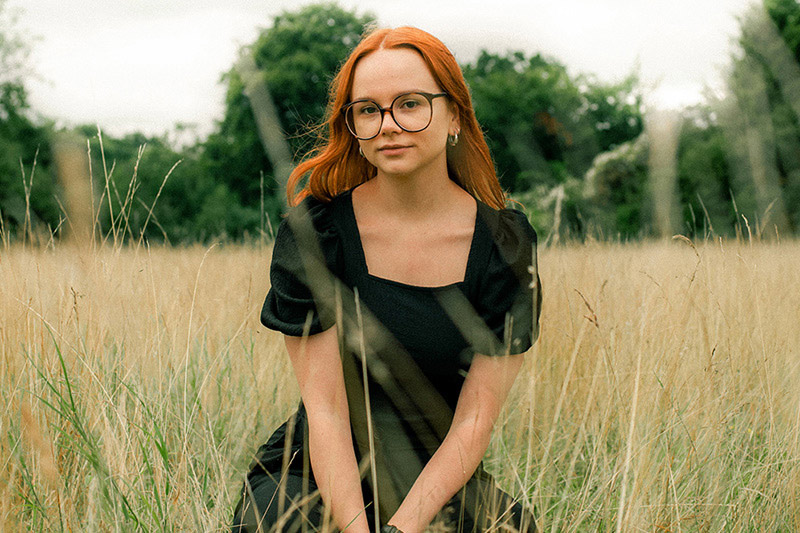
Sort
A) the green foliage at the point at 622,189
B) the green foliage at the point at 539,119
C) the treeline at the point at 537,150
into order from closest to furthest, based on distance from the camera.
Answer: the treeline at the point at 537,150 → the green foliage at the point at 622,189 → the green foliage at the point at 539,119

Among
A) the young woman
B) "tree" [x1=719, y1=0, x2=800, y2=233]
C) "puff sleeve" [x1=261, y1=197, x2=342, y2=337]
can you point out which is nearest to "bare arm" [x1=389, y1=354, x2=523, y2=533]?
the young woman

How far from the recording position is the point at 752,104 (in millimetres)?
11125

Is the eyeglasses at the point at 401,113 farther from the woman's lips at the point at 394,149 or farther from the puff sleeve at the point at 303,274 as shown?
the puff sleeve at the point at 303,274

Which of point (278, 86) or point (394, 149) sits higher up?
point (278, 86)

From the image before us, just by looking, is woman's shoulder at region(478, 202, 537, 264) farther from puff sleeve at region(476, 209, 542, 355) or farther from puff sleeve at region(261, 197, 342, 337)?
puff sleeve at region(261, 197, 342, 337)

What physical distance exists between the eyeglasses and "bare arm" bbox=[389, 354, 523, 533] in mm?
620

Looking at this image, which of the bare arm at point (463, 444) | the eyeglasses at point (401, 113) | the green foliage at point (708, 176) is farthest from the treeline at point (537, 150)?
the bare arm at point (463, 444)

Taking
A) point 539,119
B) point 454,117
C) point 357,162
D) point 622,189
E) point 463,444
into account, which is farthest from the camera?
point 539,119

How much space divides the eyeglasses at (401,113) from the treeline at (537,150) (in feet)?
1.64

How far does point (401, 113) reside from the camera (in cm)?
154

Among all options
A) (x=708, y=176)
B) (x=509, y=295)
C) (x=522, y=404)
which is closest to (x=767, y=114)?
(x=708, y=176)

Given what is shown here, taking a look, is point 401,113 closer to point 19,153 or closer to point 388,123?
point 388,123

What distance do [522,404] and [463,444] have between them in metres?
1.09

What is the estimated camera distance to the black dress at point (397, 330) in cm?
154
